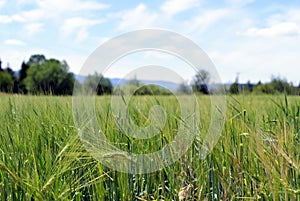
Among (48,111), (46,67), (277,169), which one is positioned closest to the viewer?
(277,169)

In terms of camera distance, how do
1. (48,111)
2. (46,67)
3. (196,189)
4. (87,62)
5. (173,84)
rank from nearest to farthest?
1. (196,189)
2. (87,62)
3. (173,84)
4. (48,111)
5. (46,67)

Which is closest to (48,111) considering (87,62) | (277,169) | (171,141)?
(87,62)

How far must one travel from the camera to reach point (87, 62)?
1.17 m

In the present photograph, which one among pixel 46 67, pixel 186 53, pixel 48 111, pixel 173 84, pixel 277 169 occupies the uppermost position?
pixel 46 67

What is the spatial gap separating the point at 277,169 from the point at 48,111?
38.6 inches

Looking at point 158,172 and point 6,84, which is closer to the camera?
point 158,172

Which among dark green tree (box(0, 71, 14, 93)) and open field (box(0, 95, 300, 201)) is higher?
dark green tree (box(0, 71, 14, 93))

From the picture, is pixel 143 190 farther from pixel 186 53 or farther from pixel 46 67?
pixel 46 67

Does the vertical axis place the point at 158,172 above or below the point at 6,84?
below

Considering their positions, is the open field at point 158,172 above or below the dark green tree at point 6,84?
below

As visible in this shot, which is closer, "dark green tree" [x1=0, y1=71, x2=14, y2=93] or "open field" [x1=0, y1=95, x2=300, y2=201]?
"open field" [x1=0, y1=95, x2=300, y2=201]

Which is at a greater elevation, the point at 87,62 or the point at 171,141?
the point at 87,62

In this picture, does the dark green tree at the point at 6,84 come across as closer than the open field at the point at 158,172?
No

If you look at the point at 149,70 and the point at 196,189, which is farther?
the point at 149,70
